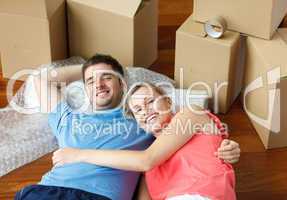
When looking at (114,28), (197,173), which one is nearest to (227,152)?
(197,173)

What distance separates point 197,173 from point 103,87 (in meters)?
0.46

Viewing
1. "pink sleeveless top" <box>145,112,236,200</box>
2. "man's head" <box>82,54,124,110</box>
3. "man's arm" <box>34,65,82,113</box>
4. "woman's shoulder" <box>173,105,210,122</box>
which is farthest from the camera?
"man's arm" <box>34,65,82,113</box>

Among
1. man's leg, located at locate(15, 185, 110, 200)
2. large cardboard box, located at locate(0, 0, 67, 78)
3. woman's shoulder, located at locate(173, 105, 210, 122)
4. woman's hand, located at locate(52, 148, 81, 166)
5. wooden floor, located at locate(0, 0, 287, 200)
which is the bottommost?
wooden floor, located at locate(0, 0, 287, 200)

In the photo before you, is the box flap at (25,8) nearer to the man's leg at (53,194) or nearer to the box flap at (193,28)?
the box flap at (193,28)

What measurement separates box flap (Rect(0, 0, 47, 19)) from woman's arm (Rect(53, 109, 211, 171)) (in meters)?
0.75

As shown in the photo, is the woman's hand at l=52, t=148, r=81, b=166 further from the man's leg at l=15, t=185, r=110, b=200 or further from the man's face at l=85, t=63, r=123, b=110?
the man's face at l=85, t=63, r=123, b=110

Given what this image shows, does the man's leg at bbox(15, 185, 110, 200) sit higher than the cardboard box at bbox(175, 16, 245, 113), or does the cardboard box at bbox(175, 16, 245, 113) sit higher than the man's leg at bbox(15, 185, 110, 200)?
the cardboard box at bbox(175, 16, 245, 113)

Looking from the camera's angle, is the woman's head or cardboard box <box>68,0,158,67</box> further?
cardboard box <box>68,0,158,67</box>

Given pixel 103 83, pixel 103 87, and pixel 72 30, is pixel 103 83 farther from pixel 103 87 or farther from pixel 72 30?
pixel 72 30

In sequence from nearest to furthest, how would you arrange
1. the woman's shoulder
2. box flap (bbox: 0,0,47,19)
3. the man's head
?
the woman's shoulder → the man's head → box flap (bbox: 0,0,47,19)

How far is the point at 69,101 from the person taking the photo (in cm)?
202

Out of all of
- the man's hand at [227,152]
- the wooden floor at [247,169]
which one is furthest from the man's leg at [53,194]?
the man's hand at [227,152]

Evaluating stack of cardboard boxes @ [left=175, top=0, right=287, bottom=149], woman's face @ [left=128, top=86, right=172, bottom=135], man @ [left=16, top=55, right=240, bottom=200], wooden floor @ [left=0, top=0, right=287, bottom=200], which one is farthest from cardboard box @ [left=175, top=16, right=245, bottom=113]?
woman's face @ [left=128, top=86, right=172, bottom=135]

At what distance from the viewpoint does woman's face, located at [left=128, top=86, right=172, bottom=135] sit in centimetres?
170
